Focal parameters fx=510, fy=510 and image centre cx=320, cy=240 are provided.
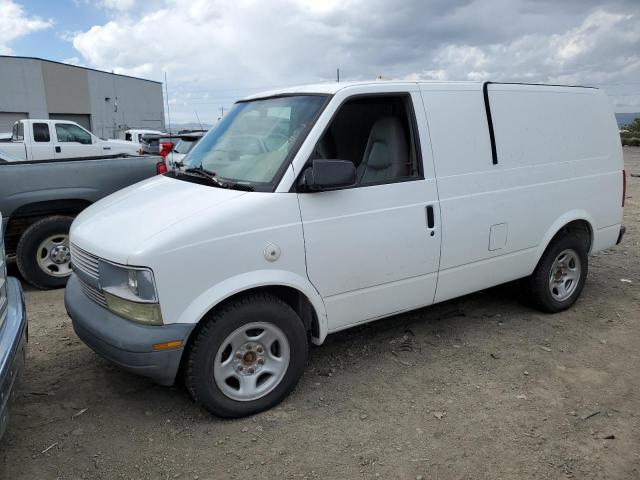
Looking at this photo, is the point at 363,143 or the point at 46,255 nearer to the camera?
the point at 363,143

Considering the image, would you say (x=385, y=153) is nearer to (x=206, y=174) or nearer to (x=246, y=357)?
(x=206, y=174)

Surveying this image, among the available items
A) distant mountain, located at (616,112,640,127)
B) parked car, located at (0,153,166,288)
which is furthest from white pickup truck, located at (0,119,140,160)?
distant mountain, located at (616,112,640,127)

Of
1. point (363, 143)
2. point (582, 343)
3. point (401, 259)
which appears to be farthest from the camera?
point (582, 343)

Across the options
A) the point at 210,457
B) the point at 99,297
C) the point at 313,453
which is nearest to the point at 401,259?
the point at 313,453

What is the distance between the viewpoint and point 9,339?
8.73ft

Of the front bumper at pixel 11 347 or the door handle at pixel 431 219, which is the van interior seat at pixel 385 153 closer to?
the door handle at pixel 431 219

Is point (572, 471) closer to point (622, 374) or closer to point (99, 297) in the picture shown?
point (622, 374)

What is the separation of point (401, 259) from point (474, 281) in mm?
889

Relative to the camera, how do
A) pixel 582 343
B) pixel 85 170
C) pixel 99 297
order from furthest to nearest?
1. pixel 85 170
2. pixel 582 343
3. pixel 99 297

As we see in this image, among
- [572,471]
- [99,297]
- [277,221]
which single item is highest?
[277,221]

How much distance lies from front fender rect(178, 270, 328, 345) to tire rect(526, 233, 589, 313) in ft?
8.07

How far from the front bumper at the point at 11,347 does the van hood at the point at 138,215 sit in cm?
48

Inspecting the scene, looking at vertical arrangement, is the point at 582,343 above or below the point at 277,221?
below

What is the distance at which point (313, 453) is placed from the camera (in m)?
2.93
